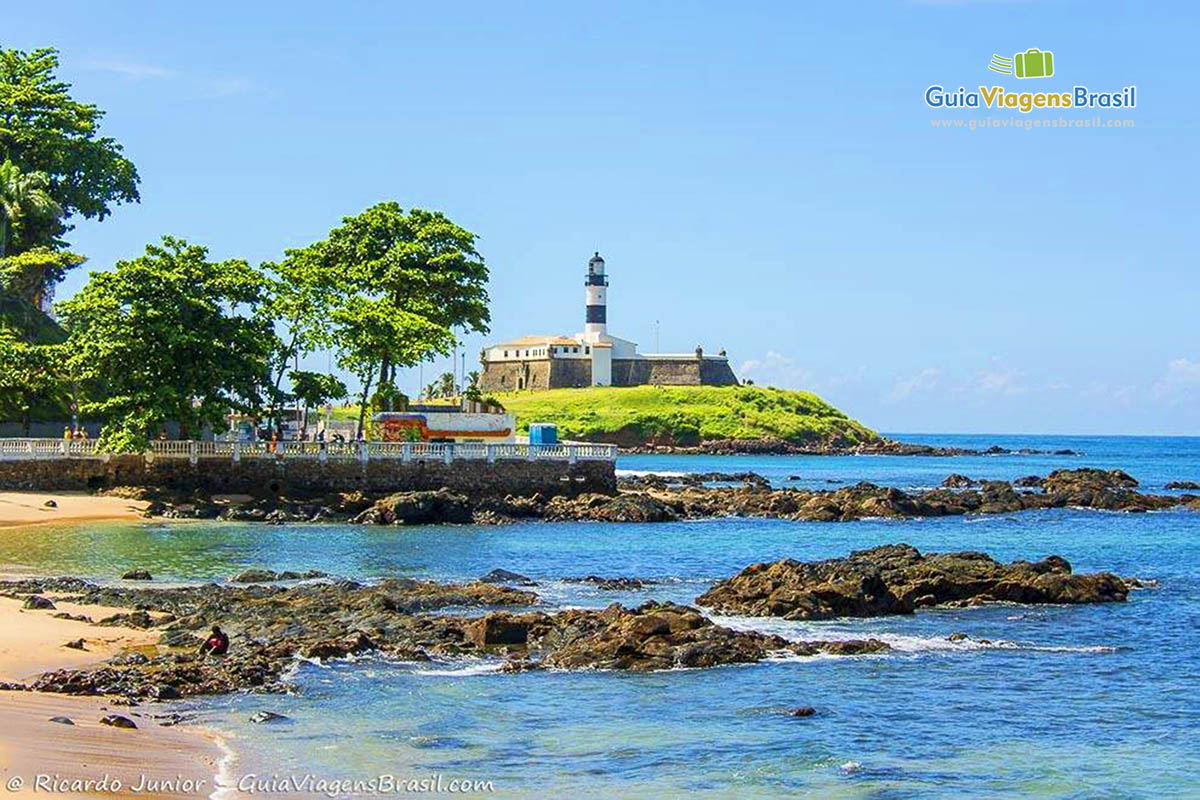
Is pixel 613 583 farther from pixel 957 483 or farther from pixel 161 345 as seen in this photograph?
pixel 957 483

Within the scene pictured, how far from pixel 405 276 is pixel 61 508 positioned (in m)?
25.1

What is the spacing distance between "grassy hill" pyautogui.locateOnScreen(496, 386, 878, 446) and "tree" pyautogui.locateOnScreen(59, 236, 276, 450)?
299 feet

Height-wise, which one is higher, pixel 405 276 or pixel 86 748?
pixel 405 276

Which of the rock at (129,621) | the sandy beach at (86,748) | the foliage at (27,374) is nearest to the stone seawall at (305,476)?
the foliage at (27,374)

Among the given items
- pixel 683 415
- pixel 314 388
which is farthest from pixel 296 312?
pixel 683 415

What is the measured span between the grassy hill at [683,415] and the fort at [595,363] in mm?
3424

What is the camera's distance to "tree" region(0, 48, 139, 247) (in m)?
77.1

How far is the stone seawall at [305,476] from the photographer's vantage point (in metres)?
57.1

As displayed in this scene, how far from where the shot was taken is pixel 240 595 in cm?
3303

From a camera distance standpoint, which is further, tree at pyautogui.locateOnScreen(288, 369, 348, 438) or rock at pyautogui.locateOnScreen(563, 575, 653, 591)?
tree at pyautogui.locateOnScreen(288, 369, 348, 438)

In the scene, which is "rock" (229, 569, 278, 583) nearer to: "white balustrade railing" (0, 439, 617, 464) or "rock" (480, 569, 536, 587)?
"rock" (480, 569, 536, 587)

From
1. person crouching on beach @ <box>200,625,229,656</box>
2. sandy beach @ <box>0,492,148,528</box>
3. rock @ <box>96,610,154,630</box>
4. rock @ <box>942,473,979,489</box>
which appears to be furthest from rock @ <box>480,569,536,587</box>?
rock @ <box>942,473,979,489</box>

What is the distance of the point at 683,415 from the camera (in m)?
167

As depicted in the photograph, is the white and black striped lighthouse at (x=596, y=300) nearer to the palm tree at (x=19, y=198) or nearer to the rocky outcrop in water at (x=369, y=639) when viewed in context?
the palm tree at (x=19, y=198)
